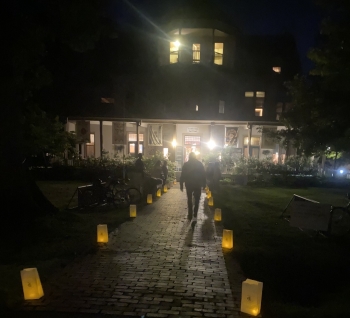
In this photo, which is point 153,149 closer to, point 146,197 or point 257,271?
point 146,197

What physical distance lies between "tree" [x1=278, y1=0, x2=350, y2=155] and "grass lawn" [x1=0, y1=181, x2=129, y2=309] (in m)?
8.06

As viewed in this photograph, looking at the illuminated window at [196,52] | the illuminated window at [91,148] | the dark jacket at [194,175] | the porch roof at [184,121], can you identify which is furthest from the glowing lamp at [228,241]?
the illuminated window at [91,148]

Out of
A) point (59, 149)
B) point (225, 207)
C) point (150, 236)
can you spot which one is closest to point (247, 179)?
point (225, 207)

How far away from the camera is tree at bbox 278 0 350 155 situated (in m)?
10.6

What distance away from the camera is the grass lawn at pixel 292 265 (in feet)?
15.3

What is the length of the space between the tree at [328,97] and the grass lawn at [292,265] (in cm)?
404

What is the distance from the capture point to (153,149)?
2678 cm

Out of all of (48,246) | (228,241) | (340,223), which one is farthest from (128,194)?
(340,223)

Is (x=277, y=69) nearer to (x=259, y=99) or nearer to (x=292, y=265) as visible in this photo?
(x=259, y=99)

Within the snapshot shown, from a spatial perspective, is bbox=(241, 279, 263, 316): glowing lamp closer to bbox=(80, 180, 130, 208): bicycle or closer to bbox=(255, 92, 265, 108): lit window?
bbox=(80, 180, 130, 208): bicycle

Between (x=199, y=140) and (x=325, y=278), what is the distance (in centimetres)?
2069

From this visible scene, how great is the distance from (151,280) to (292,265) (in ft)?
9.92

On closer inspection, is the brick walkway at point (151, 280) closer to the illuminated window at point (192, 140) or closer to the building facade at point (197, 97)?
the building facade at point (197, 97)

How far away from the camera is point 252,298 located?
13.9ft
